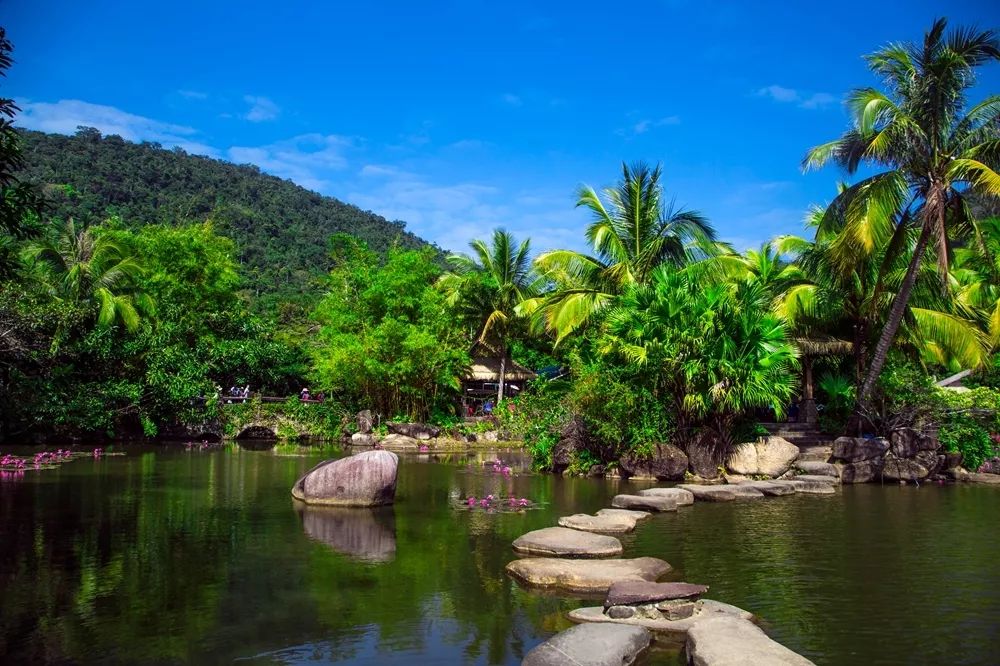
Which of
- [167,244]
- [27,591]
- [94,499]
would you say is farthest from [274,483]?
[167,244]

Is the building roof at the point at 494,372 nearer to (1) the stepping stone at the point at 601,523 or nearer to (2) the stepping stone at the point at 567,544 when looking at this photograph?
(1) the stepping stone at the point at 601,523

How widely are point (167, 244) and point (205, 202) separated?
28.2m

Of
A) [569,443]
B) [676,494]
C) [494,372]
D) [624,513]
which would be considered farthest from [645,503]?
[494,372]

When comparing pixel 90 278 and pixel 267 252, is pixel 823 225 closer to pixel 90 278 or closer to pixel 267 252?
pixel 90 278

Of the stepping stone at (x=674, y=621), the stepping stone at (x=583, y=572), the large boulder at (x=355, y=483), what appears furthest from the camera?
the large boulder at (x=355, y=483)

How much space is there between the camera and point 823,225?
60.8 ft

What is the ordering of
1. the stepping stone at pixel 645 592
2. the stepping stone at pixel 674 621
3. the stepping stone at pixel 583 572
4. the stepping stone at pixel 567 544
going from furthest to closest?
the stepping stone at pixel 567 544 < the stepping stone at pixel 583 572 < the stepping stone at pixel 645 592 < the stepping stone at pixel 674 621

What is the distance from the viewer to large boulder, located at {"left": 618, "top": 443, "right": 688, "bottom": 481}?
1590cm

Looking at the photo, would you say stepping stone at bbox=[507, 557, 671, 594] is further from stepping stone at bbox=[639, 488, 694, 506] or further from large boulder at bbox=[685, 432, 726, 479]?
large boulder at bbox=[685, 432, 726, 479]

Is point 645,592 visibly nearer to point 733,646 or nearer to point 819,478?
point 733,646

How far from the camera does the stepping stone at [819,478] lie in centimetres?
1487

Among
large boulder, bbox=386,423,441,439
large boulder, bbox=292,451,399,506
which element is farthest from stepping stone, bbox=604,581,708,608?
large boulder, bbox=386,423,441,439

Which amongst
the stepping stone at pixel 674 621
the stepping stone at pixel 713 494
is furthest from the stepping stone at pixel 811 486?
the stepping stone at pixel 674 621

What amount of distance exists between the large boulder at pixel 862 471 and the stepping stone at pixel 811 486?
1.74 metres
